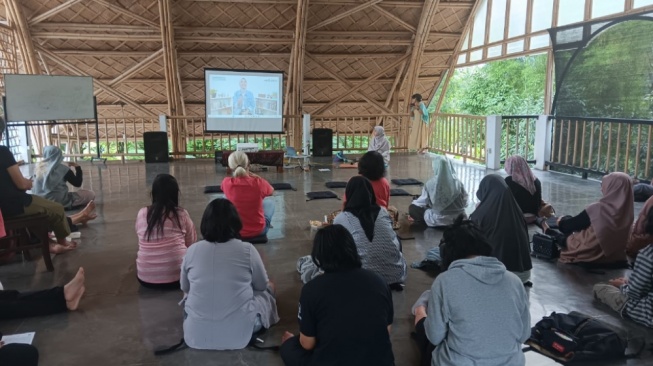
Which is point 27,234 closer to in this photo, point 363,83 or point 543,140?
point 543,140

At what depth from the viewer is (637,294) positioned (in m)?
3.01

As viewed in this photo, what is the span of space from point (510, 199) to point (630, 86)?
5429mm

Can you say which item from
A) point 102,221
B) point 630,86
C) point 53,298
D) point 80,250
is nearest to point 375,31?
point 630,86

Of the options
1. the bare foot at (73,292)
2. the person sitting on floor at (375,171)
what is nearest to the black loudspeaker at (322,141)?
the person sitting on floor at (375,171)

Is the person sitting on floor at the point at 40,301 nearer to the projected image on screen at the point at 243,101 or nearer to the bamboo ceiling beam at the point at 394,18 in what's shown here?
the projected image on screen at the point at 243,101

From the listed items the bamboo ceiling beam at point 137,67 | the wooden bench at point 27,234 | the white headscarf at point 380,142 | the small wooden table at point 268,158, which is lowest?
the wooden bench at point 27,234

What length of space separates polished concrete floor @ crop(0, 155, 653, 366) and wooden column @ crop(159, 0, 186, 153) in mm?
5249

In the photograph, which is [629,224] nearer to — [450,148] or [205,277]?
[205,277]

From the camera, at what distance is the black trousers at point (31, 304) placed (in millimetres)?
3098

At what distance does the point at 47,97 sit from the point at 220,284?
806cm

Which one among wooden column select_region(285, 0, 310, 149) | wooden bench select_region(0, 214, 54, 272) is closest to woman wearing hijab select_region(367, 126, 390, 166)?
wooden column select_region(285, 0, 310, 149)

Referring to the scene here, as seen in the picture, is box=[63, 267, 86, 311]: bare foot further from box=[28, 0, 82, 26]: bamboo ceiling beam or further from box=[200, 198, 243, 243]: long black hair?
box=[28, 0, 82, 26]: bamboo ceiling beam

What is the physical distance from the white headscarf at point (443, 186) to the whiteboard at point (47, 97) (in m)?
7.25

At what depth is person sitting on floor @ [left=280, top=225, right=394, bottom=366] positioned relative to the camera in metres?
2.05
